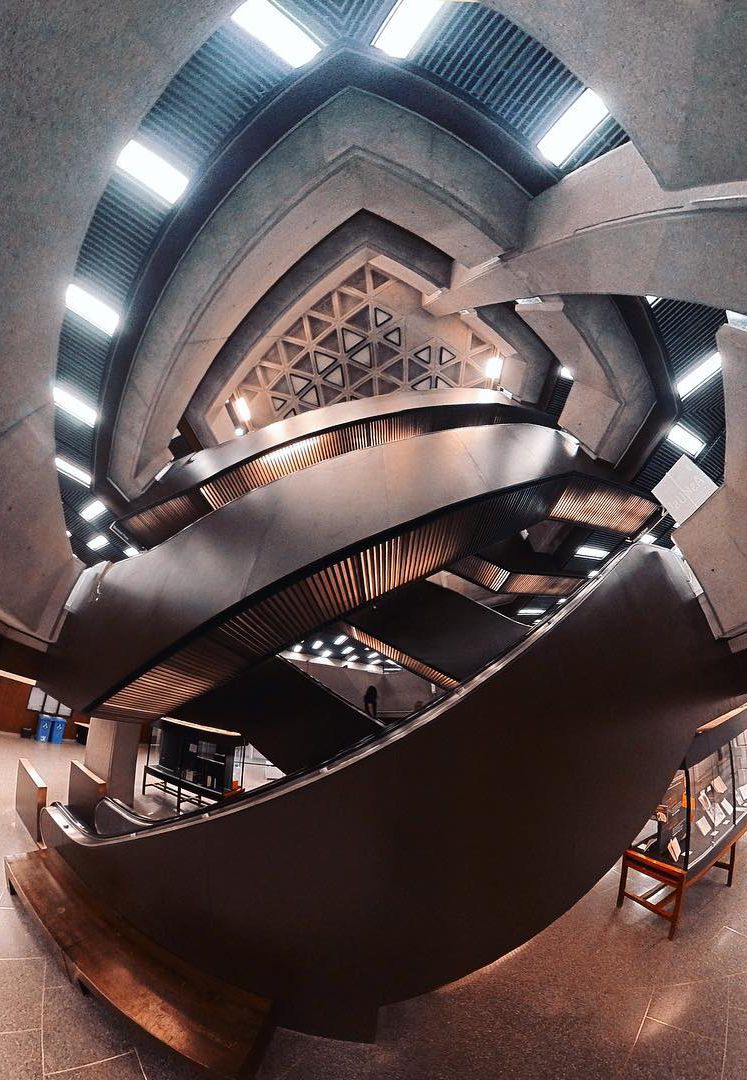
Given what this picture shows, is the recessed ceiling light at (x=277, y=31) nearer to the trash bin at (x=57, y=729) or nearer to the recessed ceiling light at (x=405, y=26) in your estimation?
the recessed ceiling light at (x=405, y=26)

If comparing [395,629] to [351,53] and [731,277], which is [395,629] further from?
[351,53]

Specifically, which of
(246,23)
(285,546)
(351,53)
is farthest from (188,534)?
(351,53)

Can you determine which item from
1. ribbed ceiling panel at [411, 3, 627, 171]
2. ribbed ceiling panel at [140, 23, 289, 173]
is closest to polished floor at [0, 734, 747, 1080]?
ribbed ceiling panel at [411, 3, 627, 171]

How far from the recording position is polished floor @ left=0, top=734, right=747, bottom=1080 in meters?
2.36

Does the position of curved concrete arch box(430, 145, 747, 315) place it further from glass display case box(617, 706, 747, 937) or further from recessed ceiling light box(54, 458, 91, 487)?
recessed ceiling light box(54, 458, 91, 487)

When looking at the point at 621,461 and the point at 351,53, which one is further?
the point at 621,461

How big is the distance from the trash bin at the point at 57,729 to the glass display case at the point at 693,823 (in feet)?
57.0

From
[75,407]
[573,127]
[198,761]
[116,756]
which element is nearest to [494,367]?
[573,127]

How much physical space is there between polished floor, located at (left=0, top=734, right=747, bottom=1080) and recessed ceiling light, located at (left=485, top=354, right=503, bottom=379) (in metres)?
9.42

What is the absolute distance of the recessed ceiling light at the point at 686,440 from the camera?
7188 mm

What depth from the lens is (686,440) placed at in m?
7.30

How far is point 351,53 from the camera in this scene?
4.63 meters

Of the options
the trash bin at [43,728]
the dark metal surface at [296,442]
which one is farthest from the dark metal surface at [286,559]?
the trash bin at [43,728]

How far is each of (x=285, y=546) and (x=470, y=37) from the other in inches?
226
